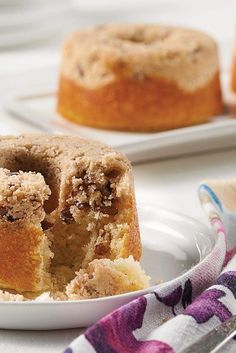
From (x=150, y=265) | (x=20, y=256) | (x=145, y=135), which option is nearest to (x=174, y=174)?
(x=145, y=135)

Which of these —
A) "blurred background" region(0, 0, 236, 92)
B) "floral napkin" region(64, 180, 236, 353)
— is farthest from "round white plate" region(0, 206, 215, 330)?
"blurred background" region(0, 0, 236, 92)

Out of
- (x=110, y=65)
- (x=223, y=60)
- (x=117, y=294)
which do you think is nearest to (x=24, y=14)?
(x=223, y=60)

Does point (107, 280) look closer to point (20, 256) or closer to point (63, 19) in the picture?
point (20, 256)

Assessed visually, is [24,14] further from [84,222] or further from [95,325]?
[95,325]

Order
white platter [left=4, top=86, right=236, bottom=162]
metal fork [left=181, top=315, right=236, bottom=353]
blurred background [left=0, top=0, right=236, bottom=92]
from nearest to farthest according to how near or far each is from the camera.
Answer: metal fork [left=181, top=315, right=236, bottom=353]
white platter [left=4, top=86, right=236, bottom=162]
blurred background [left=0, top=0, right=236, bottom=92]

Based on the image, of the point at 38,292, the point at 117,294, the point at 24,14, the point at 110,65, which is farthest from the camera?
the point at 24,14

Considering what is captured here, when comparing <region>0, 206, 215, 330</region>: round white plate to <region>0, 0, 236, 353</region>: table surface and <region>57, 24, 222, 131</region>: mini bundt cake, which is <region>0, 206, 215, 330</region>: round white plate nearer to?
<region>0, 0, 236, 353</region>: table surface
